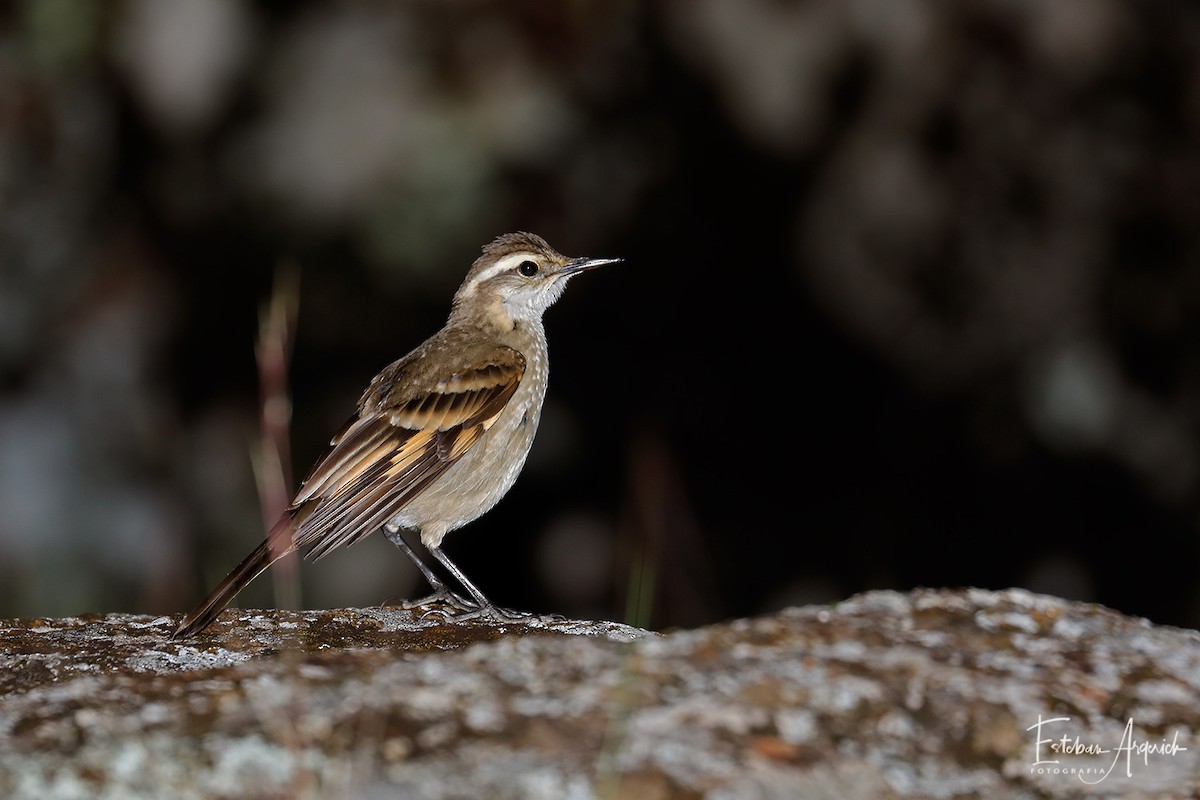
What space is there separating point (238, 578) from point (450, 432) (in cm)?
145

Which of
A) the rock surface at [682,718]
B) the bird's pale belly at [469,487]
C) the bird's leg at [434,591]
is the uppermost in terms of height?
the bird's pale belly at [469,487]

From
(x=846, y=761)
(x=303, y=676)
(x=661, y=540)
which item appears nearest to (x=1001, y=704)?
(x=846, y=761)

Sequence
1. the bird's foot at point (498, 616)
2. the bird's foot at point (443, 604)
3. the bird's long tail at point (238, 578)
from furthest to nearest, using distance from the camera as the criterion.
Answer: the bird's foot at point (443, 604)
the bird's foot at point (498, 616)
the bird's long tail at point (238, 578)

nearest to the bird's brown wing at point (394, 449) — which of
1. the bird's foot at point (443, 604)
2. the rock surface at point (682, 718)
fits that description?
the bird's foot at point (443, 604)

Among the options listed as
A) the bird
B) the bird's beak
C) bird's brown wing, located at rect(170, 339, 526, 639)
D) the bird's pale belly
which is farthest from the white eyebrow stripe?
the bird's pale belly

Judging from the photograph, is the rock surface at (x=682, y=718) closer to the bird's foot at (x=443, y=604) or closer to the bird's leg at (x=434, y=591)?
the bird's foot at (x=443, y=604)

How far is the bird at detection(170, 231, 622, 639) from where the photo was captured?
4984mm

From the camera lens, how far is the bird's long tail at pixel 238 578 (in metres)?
4.02

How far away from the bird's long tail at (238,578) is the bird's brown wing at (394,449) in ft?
0.28

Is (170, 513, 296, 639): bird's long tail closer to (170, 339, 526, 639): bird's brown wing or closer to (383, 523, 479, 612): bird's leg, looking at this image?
(170, 339, 526, 639): bird's brown wing

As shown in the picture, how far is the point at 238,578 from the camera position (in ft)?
13.8

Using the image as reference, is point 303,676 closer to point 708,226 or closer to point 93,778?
point 93,778

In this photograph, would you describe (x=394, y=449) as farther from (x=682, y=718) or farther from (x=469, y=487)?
(x=682, y=718)

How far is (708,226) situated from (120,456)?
9.24 ft
